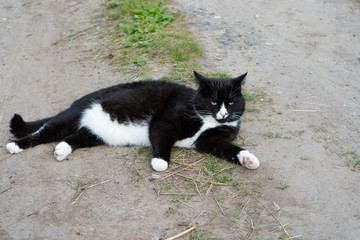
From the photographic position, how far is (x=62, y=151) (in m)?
3.40

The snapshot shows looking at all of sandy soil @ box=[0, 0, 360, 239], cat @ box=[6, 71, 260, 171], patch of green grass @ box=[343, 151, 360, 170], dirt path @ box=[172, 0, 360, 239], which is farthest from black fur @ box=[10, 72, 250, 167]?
patch of green grass @ box=[343, 151, 360, 170]

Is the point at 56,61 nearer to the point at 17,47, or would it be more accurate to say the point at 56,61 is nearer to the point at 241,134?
the point at 17,47

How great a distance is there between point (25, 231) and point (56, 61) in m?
3.68

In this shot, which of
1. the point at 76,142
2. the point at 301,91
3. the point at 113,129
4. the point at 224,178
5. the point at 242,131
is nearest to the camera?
the point at 224,178

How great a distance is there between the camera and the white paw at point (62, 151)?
3.39m

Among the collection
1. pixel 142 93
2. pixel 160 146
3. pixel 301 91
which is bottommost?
pixel 301 91

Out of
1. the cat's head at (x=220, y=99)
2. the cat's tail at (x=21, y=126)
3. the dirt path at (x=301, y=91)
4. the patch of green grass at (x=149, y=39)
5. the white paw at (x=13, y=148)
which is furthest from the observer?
the patch of green grass at (x=149, y=39)

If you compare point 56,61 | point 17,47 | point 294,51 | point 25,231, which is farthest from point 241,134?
point 17,47

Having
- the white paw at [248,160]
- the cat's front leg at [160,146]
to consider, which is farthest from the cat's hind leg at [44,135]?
the white paw at [248,160]

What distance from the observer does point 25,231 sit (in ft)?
8.44

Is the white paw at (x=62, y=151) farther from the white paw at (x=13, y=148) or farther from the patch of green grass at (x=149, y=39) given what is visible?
the patch of green grass at (x=149, y=39)

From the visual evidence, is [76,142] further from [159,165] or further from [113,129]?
[159,165]

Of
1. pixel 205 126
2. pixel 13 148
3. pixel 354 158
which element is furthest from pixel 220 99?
pixel 13 148

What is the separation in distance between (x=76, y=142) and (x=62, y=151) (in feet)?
0.86
